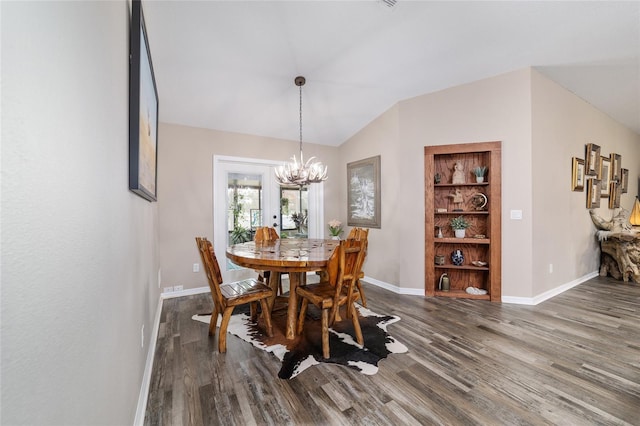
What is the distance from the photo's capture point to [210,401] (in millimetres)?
1683

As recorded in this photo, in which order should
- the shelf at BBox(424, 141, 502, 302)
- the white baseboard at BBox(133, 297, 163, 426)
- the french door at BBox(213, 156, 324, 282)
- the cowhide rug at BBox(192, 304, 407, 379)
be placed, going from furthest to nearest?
the french door at BBox(213, 156, 324, 282), the shelf at BBox(424, 141, 502, 302), the cowhide rug at BBox(192, 304, 407, 379), the white baseboard at BBox(133, 297, 163, 426)

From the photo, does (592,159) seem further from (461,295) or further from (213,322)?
(213,322)

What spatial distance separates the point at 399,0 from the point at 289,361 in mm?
3153

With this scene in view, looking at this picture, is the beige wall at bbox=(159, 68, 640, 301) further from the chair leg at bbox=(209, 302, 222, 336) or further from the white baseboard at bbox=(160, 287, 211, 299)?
the chair leg at bbox=(209, 302, 222, 336)

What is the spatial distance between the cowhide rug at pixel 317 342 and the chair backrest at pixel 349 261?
Result: 44cm

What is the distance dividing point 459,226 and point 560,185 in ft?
5.02

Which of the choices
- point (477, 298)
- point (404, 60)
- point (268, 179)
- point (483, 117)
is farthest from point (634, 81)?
point (268, 179)

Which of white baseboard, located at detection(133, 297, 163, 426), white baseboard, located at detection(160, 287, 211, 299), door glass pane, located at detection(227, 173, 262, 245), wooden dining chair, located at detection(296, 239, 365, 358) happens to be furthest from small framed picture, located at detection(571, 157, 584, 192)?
white baseboard, located at detection(160, 287, 211, 299)

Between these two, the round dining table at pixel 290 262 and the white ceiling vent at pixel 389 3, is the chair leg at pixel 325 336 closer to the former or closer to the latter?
the round dining table at pixel 290 262

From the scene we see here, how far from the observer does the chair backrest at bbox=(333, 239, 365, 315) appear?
211cm

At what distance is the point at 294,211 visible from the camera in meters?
4.79

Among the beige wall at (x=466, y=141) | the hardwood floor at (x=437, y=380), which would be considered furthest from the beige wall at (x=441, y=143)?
the hardwood floor at (x=437, y=380)

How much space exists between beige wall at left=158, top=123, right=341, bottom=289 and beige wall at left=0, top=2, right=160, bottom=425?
9.07 feet

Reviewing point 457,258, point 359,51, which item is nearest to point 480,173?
point 457,258
